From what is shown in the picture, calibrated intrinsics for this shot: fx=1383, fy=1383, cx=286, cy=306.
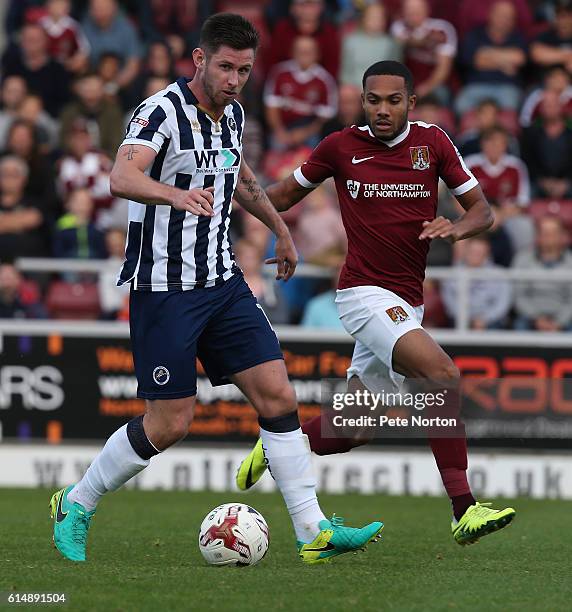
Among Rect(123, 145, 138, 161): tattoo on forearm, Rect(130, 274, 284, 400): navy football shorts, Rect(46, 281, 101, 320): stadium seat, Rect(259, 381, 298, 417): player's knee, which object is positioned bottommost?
Rect(46, 281, 101, 320): stadium seat

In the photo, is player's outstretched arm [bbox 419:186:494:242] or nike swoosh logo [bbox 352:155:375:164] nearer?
player's outstretched arm [bbox 419:186:494:242]

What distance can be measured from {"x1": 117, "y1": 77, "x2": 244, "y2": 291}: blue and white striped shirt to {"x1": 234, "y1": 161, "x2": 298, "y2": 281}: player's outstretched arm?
37 centimetres

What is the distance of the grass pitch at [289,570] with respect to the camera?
19.5 feet

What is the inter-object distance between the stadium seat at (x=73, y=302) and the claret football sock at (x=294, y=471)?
619 centimetres

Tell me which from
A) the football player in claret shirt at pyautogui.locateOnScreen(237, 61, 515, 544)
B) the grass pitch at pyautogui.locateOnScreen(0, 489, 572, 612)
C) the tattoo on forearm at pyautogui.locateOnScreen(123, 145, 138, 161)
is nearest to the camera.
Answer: the grass pitch at pyautogui.locateOnScreen(0, 489, 572, 612)

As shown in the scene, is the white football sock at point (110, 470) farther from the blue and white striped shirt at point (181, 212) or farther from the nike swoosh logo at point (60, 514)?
the blue and white striped shirt at point (181, 212)

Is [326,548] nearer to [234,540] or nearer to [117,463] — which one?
[234,540]

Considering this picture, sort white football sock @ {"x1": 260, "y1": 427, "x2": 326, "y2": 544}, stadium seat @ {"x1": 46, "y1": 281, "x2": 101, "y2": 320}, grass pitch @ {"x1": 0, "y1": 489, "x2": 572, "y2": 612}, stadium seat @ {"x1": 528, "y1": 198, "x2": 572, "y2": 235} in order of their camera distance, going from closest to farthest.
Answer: grass pitch @ {"x1": 0, "y1": 489, "x2": 572, "y2": 612}
white football sock @ {"x1": 260, "y1": 427, "x2": 326, "y2": 544}
stadium seat @ {"x1": 46, "y1": 281, "x2": 101, "y2": 320}
stadium seat @ {"x1": 528, "y1": 198, "x2": 572, "y2": 235}

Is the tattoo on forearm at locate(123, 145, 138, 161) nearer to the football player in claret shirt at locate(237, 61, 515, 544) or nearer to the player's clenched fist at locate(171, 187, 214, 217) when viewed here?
the player's clenched fist at locate(171, 187, 214, 217)

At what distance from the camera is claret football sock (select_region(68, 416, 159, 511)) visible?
23.3ft

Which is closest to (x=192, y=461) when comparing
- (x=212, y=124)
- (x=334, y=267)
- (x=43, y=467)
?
(x=43, y=467)

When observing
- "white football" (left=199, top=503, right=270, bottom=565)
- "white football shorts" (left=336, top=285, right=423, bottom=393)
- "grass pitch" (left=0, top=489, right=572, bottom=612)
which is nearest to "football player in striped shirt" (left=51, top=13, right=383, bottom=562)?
"white football" (left=199, top=503, right=270, bottom=565)

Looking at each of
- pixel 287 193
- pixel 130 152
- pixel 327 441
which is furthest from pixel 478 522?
pixel 130 152

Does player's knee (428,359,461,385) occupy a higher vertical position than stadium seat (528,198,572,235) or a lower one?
lower
